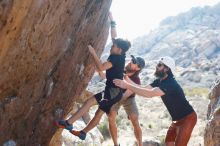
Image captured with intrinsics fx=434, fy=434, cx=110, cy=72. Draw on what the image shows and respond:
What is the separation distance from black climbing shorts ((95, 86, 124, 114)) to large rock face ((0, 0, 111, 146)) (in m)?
0.92

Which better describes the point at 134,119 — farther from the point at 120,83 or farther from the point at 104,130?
the point at 104,130

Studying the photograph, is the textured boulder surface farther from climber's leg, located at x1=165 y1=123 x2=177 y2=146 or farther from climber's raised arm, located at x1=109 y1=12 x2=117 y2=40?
climber's raised arm, located at x1=109 y1=12 x2=117 y2=40

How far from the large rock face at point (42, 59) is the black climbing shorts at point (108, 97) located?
3.02ft

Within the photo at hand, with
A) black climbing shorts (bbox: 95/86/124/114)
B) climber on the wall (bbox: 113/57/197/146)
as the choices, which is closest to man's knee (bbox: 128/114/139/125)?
black climbing shorts (bbox: 95/86/124/114)

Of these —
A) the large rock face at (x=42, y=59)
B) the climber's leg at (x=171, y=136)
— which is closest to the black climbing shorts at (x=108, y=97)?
the large rock face at (x=42, y=59)

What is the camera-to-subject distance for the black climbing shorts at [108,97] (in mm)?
9773

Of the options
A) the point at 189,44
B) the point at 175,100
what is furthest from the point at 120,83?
the point at 189,44

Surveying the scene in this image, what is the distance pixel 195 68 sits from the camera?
63625 millimetres

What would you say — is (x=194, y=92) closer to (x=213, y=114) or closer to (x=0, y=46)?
(x=213, y=114)

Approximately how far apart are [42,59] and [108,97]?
6.05ft

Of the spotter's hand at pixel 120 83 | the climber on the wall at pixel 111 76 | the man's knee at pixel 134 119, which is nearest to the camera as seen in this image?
the spotter's hand at pixel 120 83

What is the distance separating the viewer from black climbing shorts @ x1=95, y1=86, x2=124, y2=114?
32.1ft

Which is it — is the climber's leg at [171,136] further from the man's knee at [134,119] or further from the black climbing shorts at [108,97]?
the man's knee at [134,119]

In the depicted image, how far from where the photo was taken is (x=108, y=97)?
982 cm
